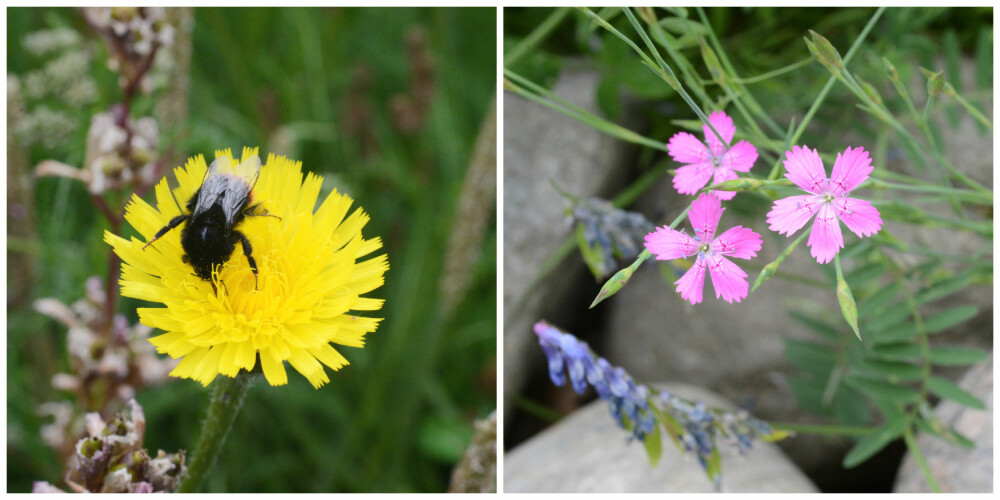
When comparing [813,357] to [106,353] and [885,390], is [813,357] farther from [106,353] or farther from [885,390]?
[106,353]

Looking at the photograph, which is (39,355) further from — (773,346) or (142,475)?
(773,346)

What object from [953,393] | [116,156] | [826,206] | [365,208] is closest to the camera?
[826,206]

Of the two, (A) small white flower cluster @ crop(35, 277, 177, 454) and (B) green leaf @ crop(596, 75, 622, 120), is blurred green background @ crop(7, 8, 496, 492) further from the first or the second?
(B) green leaf @ crop(596, 75, 622, 120)

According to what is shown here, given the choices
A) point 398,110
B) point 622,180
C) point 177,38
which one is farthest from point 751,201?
point 177,38

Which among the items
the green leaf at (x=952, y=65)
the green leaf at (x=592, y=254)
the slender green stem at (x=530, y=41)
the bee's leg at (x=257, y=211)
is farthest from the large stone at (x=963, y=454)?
the bee's leg at (x=257, y=211)

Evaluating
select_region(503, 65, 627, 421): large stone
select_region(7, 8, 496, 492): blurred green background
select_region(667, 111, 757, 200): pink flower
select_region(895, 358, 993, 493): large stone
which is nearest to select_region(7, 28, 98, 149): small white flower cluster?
select_region(7, 8, 496, 492): blurred green background

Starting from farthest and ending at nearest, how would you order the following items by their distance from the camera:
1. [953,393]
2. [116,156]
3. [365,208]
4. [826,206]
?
[365,208] → [953,393] → [116,156] → [826,206]

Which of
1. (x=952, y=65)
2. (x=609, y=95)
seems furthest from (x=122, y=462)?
(x=952, y=65)
